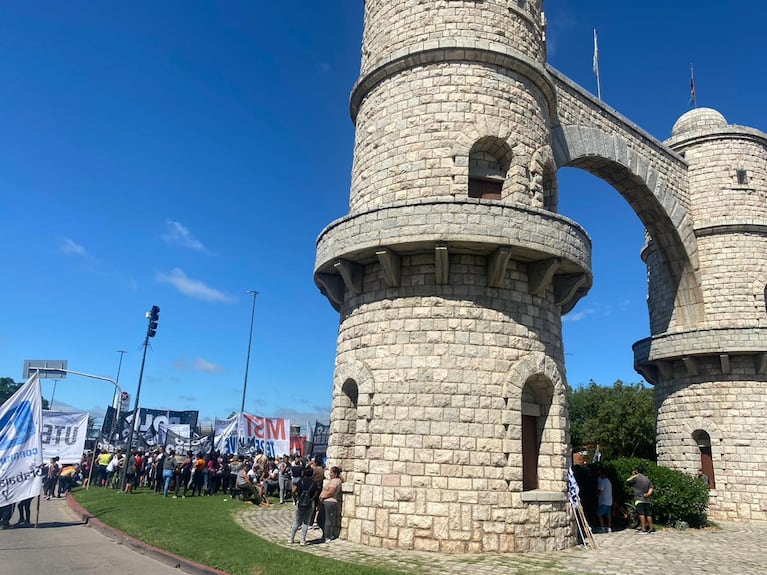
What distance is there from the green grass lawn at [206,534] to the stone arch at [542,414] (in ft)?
12.5

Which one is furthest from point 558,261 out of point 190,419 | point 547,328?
point 190,419

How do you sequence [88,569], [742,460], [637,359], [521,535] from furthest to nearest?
[637,359] → [742,460] → [521,535] → [88,569]

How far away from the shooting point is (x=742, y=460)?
1831 cm

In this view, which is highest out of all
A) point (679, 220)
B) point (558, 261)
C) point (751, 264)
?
point (679, 220)

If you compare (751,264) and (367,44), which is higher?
(367,44)

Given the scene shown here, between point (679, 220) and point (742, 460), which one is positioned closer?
point (742, 460)

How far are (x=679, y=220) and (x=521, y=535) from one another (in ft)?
50.2

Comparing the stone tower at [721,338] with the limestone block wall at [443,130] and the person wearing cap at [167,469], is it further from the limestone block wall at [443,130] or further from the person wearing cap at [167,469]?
the person wearing cap at [167,469]

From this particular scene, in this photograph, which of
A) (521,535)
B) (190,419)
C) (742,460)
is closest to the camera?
(521,535)

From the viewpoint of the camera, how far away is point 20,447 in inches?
523

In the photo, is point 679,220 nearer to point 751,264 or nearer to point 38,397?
point 751,264

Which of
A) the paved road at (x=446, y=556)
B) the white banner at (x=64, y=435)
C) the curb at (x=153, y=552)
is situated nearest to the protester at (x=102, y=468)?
the white banner at (x=64, y=435)

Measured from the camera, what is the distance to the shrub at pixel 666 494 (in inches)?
600

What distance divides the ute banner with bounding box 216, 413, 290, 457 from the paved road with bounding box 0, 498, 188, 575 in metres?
11.7
